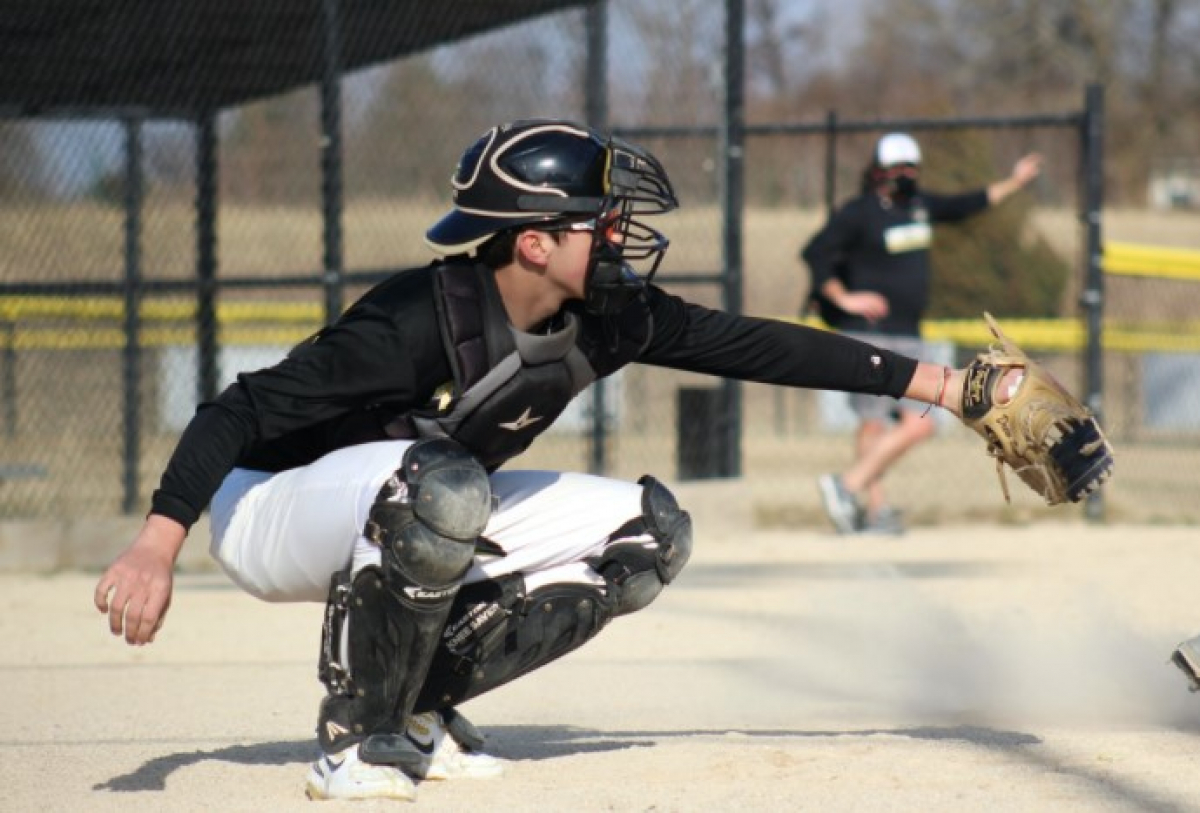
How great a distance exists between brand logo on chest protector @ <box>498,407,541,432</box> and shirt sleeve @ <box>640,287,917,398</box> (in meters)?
0.33

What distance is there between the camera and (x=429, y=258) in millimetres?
17344

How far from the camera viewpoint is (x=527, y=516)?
4.58 m

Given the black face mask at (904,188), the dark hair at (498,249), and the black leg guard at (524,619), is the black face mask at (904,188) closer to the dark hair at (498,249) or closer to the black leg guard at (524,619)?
the black leg guard at (524,619)

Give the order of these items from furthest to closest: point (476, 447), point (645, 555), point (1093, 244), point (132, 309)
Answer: point (1093, 244)
point (132, 309)
point (645, 555)
point (476, 447)

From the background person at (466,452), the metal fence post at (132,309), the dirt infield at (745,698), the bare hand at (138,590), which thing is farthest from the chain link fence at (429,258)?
the bare hand at (138,590)

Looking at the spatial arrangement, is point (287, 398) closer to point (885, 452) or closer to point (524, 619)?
point (524, 619)

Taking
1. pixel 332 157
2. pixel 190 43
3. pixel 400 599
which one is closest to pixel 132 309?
pixel 332 157

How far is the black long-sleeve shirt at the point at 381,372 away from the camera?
386 cm

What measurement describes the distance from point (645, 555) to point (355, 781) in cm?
86

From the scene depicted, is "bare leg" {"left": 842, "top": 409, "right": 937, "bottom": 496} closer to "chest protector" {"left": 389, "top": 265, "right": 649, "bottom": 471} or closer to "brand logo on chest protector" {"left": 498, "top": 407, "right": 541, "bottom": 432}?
"chest protector" {"left": 389, "top": 265, "right": 649, "bottom": 471}

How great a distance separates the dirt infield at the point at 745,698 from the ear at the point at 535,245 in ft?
3.95

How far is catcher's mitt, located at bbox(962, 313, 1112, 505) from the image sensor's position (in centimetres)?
448

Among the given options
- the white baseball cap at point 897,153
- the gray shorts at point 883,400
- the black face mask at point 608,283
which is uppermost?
the white baseball cap at point 897,153

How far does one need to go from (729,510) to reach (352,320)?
6173mm
